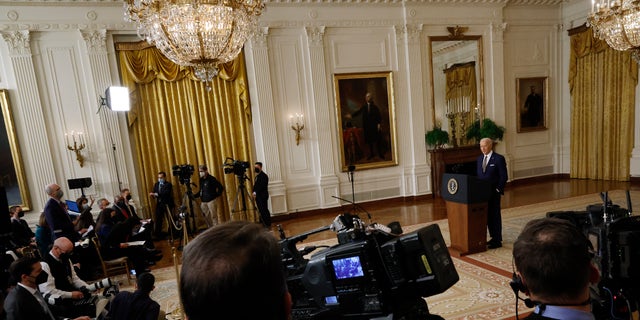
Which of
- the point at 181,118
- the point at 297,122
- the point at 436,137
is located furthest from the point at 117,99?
the point at 436,137

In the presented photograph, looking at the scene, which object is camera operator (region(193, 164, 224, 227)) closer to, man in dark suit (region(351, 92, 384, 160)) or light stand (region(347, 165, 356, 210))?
light stand (region(347, 165, 356, 210))

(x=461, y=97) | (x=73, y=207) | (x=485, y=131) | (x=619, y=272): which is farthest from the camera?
(x=461, y=97)

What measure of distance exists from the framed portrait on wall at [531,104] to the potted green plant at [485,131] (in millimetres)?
1179

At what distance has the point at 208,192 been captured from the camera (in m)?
6.88

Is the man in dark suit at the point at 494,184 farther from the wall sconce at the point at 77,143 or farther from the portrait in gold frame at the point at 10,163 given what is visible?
the portrait in gold frame at the point at 10,163

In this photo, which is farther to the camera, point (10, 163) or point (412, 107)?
point (412, 107)

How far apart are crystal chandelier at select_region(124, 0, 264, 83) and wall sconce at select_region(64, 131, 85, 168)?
13.6 ft

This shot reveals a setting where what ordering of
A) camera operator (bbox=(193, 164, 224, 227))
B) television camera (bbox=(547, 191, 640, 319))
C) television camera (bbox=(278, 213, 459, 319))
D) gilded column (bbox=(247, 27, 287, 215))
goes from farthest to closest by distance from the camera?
1. gilded column (bbox=(247, 27, 287, 215))
2. camera operator (bbox=(193, 164, 224, 227))
3. television camera (bbox=(547, 191, 640, 319))
4. television camera (bbox=(278, 213, 459, 319))

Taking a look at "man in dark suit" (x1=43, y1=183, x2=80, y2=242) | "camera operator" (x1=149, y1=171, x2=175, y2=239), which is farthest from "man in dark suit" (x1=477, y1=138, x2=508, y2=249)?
"man in dark suit" (x1=43, y1=183, x2=80, y2=242)

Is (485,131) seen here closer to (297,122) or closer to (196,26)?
(297,122)

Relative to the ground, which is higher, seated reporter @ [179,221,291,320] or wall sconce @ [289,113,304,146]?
wall sconce @ [289,113,304,146]

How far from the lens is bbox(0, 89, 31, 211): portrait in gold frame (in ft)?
20.7

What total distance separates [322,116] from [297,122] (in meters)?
0.62

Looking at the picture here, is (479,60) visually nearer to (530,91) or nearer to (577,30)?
(530,91)
